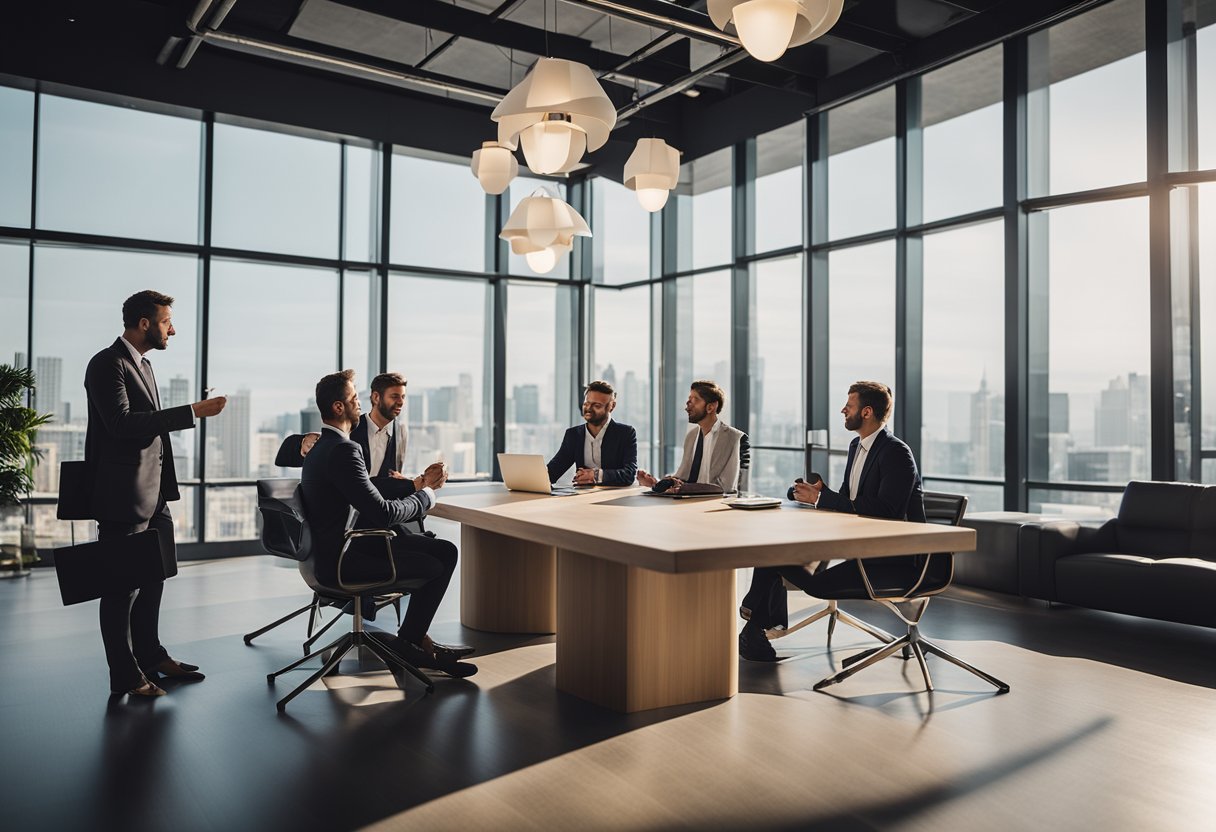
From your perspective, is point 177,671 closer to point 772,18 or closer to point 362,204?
point 772,18

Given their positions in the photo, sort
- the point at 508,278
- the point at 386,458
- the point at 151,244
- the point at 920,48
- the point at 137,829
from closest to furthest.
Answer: the point at 137,829, the point at 386,458, the point at 920,48, the point at 151,244, the point at 508,278

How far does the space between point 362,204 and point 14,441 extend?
3792 mm

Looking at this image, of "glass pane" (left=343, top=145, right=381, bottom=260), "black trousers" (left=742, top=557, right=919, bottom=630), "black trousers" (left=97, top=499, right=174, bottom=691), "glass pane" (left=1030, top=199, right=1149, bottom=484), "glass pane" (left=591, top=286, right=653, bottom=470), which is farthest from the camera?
"glass pane" (left=591, top=286, right=653, bottom=470)

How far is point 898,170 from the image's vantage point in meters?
7.93

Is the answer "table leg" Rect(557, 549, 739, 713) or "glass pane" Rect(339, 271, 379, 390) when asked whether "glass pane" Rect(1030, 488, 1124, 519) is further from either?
"glass pane" Rect(339, 271, 379, 390)

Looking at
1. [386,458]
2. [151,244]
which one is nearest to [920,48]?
[386,458]

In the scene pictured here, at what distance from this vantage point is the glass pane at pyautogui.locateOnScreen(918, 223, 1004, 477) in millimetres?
7383

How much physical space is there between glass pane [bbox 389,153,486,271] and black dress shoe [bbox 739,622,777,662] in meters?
6.04

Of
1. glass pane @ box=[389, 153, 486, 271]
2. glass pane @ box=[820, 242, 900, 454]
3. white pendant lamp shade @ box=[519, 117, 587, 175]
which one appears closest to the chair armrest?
white pendant lamp shade @ box=[519, 117, 587, 175]

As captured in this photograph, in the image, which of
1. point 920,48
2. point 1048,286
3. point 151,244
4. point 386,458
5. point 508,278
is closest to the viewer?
point 386,458

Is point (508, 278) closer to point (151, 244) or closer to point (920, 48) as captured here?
point (151, 244)

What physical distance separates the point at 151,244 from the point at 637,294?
500cm

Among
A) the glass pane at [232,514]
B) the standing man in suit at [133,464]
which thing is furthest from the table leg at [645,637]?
the glass pane at [232,514]

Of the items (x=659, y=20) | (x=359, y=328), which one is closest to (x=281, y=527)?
(x=659, y=20)
